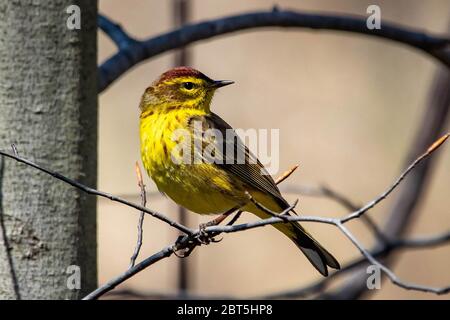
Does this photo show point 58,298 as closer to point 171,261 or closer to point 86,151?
point 86,151

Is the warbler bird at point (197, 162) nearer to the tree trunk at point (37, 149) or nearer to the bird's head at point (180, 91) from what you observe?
the bird's head at point (180, 91)

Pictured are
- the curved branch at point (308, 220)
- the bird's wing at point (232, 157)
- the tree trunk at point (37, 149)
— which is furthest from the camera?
the bird's wing at point (232, 157)

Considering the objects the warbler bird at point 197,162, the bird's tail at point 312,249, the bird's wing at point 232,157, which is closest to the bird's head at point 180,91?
the warbler bird at point 197,162

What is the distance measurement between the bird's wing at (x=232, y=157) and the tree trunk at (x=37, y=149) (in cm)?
78

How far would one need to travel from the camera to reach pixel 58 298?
10.2 feet

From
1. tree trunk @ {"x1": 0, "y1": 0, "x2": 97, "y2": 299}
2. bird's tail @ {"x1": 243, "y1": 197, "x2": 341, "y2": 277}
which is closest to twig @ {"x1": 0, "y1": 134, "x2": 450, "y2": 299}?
tree trunk @ {"x1": 0, "y1": 0, "x2": 97, "y2": 299}

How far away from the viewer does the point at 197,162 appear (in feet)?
11.9

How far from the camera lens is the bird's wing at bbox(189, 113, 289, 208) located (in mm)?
3803

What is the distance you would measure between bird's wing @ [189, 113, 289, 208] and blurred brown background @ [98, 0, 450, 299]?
11.7 ft

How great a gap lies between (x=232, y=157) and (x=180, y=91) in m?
0.40

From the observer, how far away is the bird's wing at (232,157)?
12.5 feet

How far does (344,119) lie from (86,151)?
5407mm

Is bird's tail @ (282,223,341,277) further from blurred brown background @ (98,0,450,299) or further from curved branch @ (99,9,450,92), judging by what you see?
blurred brown background @ (98,0,450,299)
